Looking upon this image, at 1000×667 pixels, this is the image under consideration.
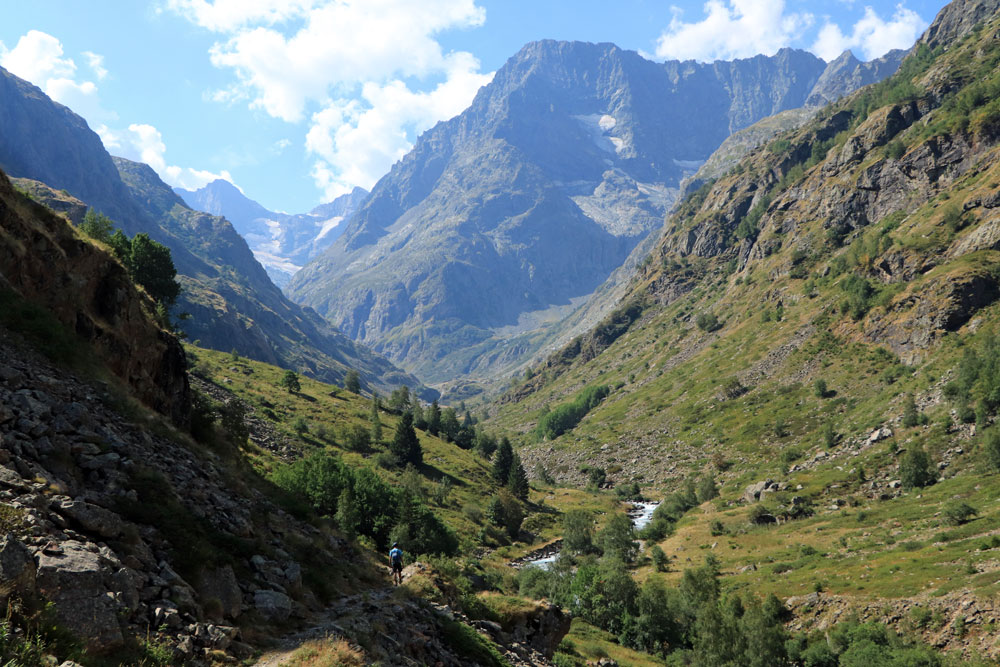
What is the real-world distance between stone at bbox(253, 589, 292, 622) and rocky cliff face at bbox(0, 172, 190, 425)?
1803 cm

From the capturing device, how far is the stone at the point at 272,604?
57.3 ft

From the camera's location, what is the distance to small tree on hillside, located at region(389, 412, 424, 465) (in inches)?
4050

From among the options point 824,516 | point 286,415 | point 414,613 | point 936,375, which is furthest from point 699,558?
point 414,613

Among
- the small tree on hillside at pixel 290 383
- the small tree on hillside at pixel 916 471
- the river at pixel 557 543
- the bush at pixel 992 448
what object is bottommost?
the river at pixel 557 543

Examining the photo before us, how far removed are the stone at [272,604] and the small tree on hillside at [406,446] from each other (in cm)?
8450

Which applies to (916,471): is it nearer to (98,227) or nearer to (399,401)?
(399,401)

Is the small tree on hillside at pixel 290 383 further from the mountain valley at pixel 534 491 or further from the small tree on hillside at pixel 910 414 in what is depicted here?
the small tree on hillside at pixel 910 414

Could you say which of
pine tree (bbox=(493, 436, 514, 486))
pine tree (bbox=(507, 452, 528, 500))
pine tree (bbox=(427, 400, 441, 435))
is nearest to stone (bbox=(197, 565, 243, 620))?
pine tree (bbox=(507, 452, 528, 500))

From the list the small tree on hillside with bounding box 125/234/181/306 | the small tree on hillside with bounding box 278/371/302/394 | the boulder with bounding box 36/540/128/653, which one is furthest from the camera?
the small tree on hillside with bounding box 278/371/302/394

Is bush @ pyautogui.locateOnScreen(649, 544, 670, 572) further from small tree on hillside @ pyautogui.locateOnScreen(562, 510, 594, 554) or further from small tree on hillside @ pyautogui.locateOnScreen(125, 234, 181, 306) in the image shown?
small tree on hillside @ pyautogui.locateOnScreen(125, 234, 181, 306)

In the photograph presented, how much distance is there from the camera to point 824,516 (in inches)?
3755

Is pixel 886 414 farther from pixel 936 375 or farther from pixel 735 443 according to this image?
pixel 735 443

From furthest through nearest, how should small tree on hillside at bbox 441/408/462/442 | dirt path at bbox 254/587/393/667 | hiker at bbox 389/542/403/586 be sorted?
1. small tree on hillside at bbox 441/408/462/442
2. hiker at bbox 389/542/403/586
3. dirt path at bbox 254/587/393/667

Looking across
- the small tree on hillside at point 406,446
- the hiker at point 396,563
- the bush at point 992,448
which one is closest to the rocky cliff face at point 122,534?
the hiker at point 396,563
